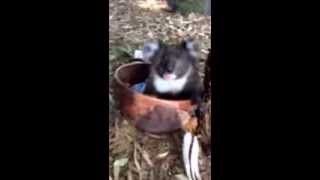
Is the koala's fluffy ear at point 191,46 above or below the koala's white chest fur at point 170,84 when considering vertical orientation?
above

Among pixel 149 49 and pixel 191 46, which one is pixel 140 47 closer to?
pixel 149 49

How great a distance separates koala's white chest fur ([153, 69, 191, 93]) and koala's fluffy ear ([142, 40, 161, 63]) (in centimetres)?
6

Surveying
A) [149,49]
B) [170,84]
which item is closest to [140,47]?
[149,49]

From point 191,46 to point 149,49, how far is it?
12cm

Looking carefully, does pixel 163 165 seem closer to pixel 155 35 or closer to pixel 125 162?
pixel 125 162

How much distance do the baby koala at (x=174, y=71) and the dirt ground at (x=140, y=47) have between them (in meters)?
0.03

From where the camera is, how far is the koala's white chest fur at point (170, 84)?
247 cm

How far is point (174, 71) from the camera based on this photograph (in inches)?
97.1

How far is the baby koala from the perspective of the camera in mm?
2463

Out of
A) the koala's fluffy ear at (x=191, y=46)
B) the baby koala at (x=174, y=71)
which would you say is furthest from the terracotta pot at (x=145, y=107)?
the koala's fluffy ear at (x=191, y=46)

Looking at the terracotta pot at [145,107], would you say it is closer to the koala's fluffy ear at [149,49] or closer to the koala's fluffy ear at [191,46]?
the koala's fluffy ear at [149,49]

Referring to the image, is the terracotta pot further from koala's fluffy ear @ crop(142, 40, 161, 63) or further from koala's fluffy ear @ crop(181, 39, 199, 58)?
koala's fluffy ear @ crop(181, 39, 199, 58)
